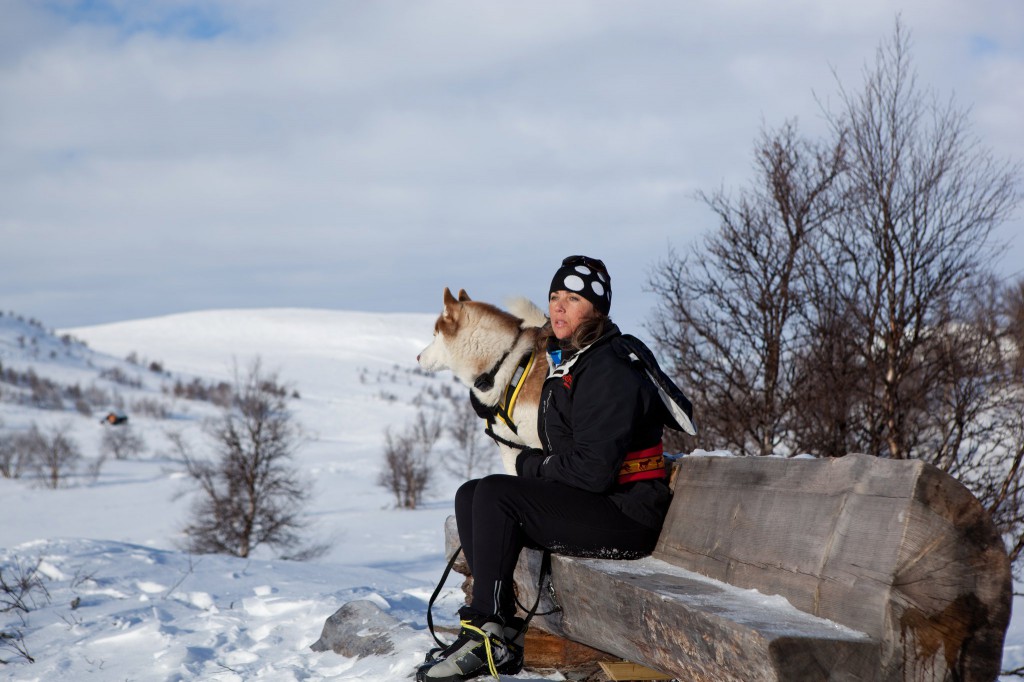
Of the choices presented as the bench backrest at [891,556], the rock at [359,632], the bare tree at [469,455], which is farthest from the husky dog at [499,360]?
the bare tree at [469,455]

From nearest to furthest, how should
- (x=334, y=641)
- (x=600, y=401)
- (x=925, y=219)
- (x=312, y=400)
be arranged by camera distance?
(x=600, y=401) → (x=334, y=641) → (x=925, y=219) → (x=312, y=400)

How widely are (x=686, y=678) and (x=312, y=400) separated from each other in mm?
108770

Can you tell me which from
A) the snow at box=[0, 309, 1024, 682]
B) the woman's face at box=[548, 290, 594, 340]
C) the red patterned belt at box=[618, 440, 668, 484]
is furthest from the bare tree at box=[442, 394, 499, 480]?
the red patterned belt at box=[618, 440, 668, 484]

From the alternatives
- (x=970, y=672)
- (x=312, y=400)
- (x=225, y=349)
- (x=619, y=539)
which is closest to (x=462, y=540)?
(x=619, y=539)

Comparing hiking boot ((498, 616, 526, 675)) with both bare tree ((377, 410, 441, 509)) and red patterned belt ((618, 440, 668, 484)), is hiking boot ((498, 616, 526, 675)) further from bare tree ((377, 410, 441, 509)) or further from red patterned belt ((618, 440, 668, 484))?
bare tree ((377, 410, 441, 509))

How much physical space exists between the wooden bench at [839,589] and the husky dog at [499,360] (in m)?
1.71

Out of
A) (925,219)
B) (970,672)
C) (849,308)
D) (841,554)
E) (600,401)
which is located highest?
(925,219)

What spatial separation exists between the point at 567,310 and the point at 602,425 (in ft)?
2.66

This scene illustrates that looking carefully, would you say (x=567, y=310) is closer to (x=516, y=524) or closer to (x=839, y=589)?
(x=516, y=524)

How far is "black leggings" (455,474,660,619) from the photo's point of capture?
143 inches

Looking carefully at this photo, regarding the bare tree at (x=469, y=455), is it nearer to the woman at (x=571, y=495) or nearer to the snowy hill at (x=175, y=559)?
the snowy hill at (x=175, y=559)

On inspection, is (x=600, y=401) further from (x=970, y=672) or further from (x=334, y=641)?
(x=334, y=641)

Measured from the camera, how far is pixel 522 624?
376 centimetres

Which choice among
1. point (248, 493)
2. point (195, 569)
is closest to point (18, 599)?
point (195, 569)
